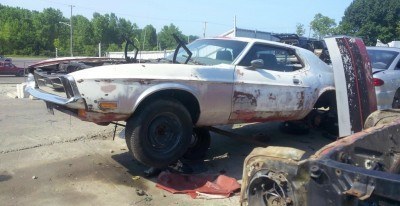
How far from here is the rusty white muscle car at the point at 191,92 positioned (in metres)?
3.96

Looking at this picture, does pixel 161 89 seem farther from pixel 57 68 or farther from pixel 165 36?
pixel 165 36

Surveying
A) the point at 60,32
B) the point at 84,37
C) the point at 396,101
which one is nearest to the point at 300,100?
the point at 396,101

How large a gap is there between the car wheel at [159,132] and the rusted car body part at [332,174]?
1.69m

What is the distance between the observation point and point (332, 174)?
6.86ft

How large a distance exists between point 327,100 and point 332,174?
14.0ft

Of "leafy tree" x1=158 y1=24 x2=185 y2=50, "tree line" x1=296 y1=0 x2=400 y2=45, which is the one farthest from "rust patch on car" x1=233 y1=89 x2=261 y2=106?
"leafy tree" x1=158 y1=24 x2=185 y2=50

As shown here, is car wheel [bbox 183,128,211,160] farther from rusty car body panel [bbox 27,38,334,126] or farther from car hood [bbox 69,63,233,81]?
car hood [bbox 69,63,233,81]

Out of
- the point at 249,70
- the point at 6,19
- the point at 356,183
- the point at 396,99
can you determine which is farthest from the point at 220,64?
the point at 6,19

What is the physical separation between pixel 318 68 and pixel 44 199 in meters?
4.22

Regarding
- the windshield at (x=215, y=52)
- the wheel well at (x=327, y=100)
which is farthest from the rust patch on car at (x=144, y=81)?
the wheel well at (x=327, y=100)

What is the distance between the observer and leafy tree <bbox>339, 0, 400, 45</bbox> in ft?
137

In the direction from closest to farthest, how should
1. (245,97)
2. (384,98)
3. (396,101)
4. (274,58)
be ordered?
(245,97), (274,58), (384,98), (396,101)

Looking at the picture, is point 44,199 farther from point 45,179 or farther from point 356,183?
point 356,183

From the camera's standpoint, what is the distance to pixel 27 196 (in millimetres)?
3938
